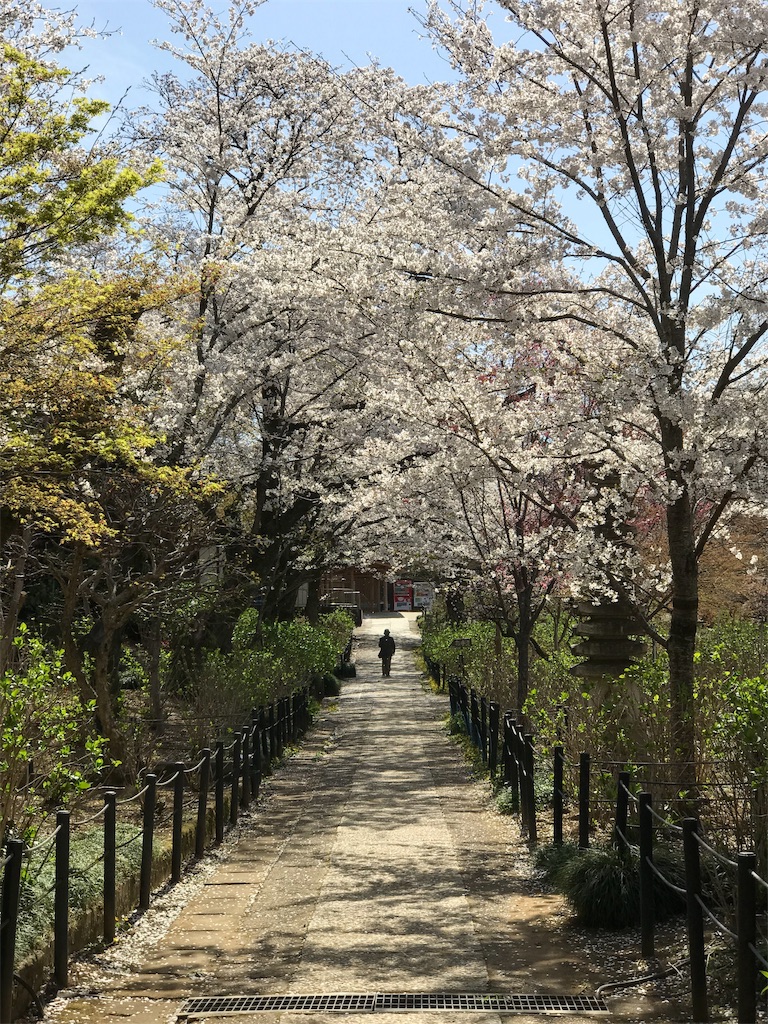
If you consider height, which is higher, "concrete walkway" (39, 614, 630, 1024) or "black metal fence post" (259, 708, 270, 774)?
"black metal fence post" (259, 708, 270, 774)

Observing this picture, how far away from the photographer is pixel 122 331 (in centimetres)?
1091

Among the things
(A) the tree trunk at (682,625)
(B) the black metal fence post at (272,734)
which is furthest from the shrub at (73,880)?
(B) the black metal fence post at (272,734)

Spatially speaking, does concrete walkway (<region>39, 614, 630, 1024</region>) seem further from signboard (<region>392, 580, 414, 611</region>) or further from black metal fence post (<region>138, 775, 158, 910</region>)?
signboard (<region>392, 580, 414, 611</region>)

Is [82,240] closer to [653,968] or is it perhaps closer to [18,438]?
[18,438]

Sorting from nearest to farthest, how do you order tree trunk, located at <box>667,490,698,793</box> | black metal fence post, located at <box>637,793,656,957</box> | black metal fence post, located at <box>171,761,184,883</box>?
black metal fence post, located at <box>637,793,656,957</box> < tree trunk, located at <box>667,490,698,793</box> < black metal fence post, located at <box>171,761,184,883</box>

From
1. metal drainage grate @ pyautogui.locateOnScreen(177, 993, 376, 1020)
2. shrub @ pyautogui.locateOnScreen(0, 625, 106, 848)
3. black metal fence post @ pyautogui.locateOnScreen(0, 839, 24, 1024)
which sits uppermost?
shrub @ pyautogui.locateOnScreen(0, 625, 106, 848)

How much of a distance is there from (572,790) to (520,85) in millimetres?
6310

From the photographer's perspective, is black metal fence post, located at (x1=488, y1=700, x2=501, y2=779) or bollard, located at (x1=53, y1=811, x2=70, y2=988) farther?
black metal fence post, located at (x1=488, y1=700, x2=501, y2=779)

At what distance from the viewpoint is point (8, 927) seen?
16.6 ft

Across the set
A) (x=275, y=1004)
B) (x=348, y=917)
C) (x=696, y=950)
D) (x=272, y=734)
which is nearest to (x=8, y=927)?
(x=275, y=1004)

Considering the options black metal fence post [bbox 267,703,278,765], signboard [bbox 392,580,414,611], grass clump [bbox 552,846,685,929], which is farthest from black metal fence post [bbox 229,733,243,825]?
signboard [bbox 392,580,414,611]

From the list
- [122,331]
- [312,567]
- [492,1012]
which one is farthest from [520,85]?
[312,567]

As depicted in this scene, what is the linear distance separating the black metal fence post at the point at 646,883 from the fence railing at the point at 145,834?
10.5 ft

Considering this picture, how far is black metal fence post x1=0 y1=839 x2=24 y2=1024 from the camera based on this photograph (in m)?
5.03
